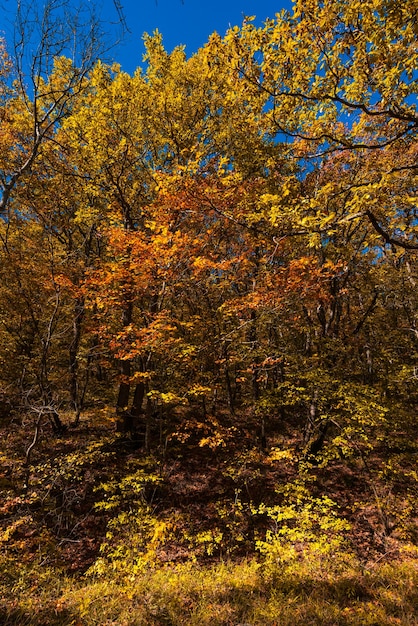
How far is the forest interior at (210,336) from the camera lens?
4801 millimetres

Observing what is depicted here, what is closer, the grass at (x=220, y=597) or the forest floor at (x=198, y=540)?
the grass at (x=220, y=597)

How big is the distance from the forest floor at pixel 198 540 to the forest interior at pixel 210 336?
63 millimetres

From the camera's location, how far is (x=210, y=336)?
39.4ft

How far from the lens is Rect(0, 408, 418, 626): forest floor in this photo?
15.4 feet

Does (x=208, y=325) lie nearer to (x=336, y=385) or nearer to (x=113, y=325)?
(x=113, y=325)

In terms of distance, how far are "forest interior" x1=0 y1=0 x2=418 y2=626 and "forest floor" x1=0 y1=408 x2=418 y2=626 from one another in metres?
0.06

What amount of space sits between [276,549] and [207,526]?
267 centimetres

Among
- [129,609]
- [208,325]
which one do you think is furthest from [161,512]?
[208,325]

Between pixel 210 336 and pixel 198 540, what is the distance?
6.44m

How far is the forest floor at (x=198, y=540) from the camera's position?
468 centimetres

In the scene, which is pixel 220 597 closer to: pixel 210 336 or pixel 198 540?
pixel 198 540

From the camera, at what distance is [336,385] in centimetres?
1047

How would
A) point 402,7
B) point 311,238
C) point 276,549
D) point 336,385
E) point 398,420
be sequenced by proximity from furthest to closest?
point 336,385
point 398,420
point 276,549
point 311,238
point 402,7

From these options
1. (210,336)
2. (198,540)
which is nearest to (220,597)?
(198,540)
